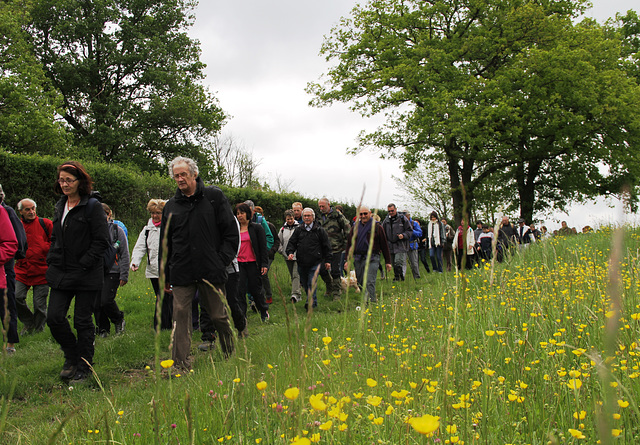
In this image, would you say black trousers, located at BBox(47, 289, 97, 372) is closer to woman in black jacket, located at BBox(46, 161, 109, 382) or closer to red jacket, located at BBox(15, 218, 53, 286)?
woman in black jacket, located at BBox(46, 161, 109, 382)

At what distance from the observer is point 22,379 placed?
503 cm

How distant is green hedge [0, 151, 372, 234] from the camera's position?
11.7 meters

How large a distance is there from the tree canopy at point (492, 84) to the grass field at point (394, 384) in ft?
60.9

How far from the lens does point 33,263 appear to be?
6.97m

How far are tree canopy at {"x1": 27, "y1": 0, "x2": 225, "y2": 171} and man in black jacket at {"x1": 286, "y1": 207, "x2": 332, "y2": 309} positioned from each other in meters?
18.4

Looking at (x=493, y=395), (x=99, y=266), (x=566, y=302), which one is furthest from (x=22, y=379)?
(x=566, y=302)

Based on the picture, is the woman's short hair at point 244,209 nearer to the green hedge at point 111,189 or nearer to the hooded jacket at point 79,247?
the hooded jacket at point 79,247

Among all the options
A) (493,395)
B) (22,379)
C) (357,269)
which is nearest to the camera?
(493,395)

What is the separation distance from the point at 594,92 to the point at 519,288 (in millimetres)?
21852

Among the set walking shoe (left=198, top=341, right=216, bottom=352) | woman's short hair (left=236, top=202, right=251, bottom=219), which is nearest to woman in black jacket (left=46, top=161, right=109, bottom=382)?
walking shoe (left=198, top=341, right=216, bottom=352)

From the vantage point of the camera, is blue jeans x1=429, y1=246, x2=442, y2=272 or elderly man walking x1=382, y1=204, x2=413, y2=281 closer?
elderly man walking x1=382, y1=204, x2=413, y2=281

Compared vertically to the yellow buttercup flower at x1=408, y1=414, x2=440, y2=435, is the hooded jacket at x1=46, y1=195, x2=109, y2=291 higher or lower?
higher

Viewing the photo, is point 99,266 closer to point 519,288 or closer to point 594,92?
point 519,288

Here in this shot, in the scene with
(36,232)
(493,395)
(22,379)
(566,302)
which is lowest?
(22,379)
